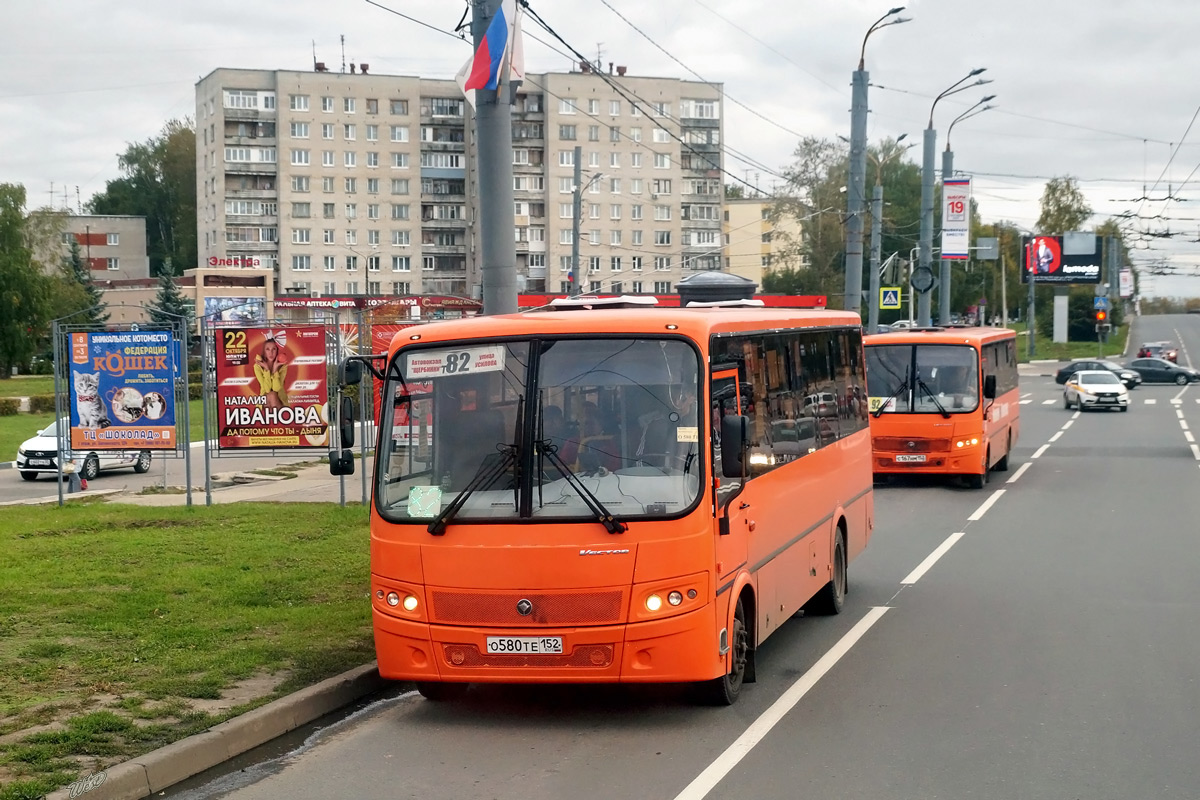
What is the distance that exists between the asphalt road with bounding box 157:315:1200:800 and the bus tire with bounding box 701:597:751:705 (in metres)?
0.10

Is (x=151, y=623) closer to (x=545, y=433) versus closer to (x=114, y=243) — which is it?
(x=545, y=433)

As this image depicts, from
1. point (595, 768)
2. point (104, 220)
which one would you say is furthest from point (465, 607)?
point (104, 220)

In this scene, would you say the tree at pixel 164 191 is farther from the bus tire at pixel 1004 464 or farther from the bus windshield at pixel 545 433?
the bus windshield at pixel 545 433

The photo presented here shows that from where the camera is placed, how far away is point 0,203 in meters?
77.8

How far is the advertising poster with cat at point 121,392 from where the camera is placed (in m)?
17.9

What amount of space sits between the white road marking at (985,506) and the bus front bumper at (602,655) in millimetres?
11758

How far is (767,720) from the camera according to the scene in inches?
314

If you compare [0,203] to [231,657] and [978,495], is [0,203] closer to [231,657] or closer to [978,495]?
[978,495]

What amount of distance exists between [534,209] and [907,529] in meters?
79.7

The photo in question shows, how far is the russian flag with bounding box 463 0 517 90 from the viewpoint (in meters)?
12.8

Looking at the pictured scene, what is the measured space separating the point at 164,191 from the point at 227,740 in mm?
119712

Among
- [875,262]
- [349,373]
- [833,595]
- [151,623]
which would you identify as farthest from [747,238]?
[349,373]

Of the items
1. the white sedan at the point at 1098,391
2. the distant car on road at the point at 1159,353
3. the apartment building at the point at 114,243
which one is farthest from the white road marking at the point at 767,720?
the apartment building at the point at 114,243

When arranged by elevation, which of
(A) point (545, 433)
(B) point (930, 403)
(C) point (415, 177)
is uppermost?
(C) point (415, 177)
